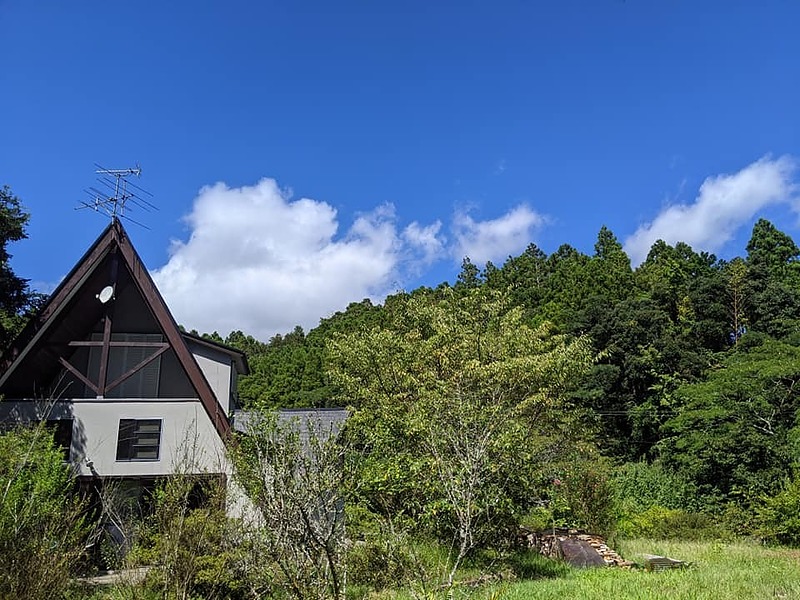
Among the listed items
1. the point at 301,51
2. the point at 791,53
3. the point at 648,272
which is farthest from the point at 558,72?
the point at 648,272

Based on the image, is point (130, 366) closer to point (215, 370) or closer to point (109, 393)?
point (109, 393)

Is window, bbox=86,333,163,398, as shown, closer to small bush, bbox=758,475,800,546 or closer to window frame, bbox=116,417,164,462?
window frame, bbox=116,417,164,462

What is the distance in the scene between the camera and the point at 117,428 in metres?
13.0

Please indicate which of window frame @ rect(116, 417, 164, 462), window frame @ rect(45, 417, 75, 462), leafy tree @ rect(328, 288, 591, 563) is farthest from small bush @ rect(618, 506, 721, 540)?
window frame @ rect(45, 417, 75, 462)

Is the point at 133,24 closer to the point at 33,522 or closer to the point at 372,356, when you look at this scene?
the point at 33,522

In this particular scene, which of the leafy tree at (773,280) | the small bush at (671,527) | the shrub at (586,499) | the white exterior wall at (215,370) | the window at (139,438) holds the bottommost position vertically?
the small bush at (671,527)

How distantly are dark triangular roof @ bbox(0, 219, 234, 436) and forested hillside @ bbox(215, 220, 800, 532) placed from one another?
14.8ft

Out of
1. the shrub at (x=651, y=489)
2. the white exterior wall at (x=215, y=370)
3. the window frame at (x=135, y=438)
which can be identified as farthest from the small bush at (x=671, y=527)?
the window frame at (x=135, y=438)

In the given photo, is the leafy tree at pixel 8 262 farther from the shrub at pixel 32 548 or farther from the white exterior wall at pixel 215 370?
the shrub at pixel 32 548

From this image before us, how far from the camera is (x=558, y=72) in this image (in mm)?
12562

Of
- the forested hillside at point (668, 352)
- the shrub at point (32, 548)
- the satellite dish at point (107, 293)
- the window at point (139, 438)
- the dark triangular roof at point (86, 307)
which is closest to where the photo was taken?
the shrub at point (32, 548)

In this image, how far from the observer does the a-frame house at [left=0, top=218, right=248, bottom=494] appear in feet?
42.2

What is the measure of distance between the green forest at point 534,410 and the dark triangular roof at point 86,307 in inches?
46.7

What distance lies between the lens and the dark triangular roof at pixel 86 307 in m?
13.0
